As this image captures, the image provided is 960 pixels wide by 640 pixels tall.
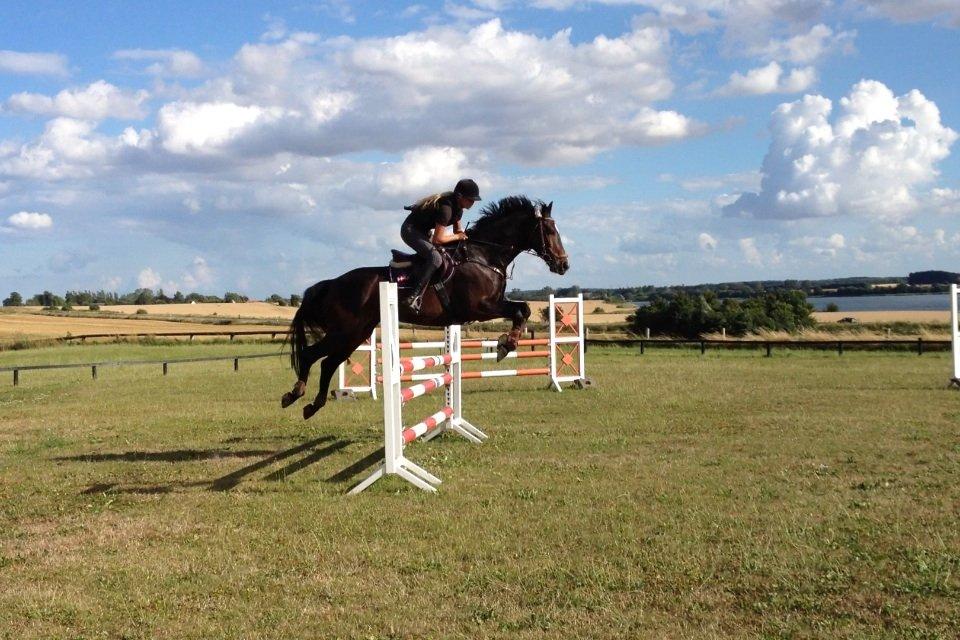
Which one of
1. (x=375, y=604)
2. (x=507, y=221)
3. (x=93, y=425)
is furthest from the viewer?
(x=93, y=425)

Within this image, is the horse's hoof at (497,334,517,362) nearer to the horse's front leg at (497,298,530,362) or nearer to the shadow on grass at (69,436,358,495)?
the horse's front leg at (497,298,530,362)

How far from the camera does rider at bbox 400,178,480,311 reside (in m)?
8.14

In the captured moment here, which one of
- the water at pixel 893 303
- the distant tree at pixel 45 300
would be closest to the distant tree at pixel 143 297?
the distant tree at pixel 45 300

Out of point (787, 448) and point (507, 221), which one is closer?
point (787, 448)

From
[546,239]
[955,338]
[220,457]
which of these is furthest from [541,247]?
[955,338]

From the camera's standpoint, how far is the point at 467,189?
27.1ft

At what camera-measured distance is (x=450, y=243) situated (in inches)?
339

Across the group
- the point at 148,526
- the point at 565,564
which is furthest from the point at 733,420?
the point at 148,526

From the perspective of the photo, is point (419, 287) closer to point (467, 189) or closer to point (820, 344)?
point (467, 189)

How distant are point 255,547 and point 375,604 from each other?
1.35 metres

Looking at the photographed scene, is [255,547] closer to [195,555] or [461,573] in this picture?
[195,555]

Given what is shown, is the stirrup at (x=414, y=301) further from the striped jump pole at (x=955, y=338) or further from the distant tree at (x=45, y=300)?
the distant tree at (x=45, y=300)

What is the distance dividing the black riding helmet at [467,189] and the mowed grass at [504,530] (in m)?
2.53

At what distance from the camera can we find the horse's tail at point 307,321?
8617 millimetres
